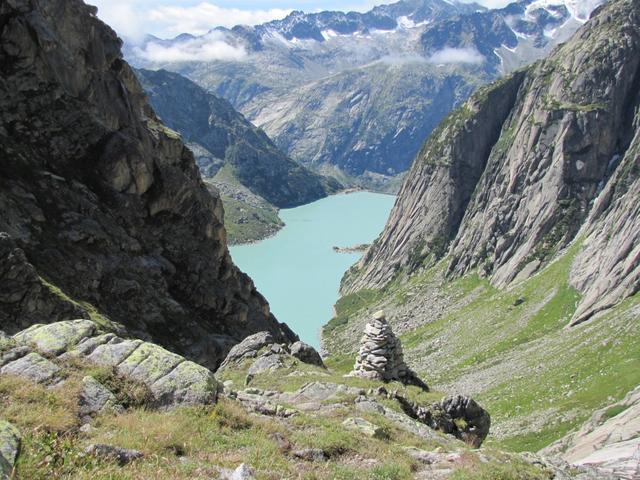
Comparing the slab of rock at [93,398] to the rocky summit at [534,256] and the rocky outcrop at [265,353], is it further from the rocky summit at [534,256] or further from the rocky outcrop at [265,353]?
the rocky summit at [534,256]

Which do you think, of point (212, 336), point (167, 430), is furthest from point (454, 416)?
point (212, 336)

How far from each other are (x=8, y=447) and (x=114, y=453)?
2.85 meters

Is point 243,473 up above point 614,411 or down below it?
below

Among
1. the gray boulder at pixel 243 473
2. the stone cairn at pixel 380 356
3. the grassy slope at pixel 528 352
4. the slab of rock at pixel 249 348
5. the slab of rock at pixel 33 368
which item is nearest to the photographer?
the gray boulder at pixel 243 473

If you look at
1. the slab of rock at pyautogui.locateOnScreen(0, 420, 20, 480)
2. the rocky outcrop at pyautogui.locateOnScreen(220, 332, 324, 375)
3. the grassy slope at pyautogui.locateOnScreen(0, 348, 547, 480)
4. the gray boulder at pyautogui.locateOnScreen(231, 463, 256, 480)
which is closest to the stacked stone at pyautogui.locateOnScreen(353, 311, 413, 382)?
the rocky outcrop at pyautogui.locateOnScreen(220, 332, 324, 375)

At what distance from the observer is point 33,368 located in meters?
16.9

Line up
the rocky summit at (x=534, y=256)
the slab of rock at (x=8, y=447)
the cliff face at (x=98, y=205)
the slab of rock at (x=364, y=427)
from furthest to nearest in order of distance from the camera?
1. the rocky summit at (x=534, y=256)
2. the cliff face at (x=98, y=205)
3. the slab of rock at (x=364, y=427)
4. the slab of rock at (x=8, y=447)

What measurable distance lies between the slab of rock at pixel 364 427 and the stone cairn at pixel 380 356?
10036mm

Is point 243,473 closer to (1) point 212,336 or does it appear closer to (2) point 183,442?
(2) point 183,442

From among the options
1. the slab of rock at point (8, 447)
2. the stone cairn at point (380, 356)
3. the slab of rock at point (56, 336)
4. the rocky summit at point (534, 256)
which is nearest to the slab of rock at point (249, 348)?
the stone cairn at point (380, 356)

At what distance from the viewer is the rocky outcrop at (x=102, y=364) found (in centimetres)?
1669

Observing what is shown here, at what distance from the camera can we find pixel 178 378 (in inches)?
713

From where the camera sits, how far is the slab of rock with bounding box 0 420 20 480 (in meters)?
9.96

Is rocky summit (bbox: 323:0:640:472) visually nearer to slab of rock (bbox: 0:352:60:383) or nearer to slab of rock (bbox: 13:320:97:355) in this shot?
slab of rock (bbox: 13:320:97:355)
